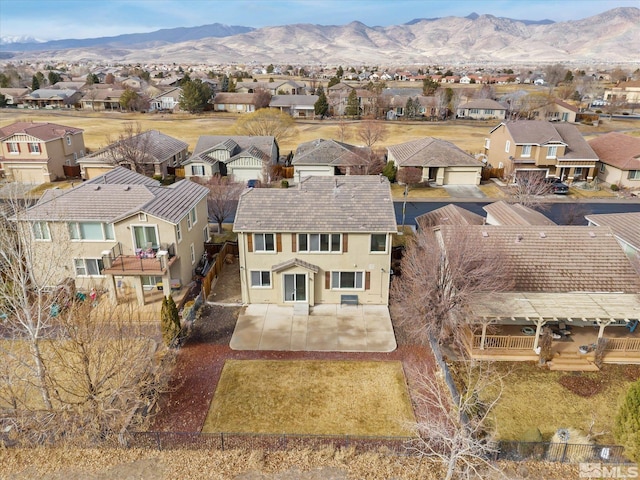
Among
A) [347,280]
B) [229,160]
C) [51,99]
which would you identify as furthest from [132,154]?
[51,99]

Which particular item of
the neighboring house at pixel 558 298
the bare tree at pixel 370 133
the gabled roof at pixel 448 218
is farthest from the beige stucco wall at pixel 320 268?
the bare tree at pixel 370 133

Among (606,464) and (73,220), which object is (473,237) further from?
(73,220)

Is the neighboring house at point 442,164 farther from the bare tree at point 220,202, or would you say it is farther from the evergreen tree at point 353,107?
the evergreen tree at point 353,107

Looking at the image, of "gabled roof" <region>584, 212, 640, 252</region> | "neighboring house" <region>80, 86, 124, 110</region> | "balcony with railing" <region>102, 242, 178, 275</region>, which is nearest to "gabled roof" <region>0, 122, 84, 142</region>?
"balcony with railing" <region>102, 242, 178, 275</region>

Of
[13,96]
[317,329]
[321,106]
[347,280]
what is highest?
[13,96]

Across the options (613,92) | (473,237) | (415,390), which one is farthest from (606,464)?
(613,92)

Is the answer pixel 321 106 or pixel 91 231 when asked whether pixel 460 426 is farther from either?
pixel 321 106

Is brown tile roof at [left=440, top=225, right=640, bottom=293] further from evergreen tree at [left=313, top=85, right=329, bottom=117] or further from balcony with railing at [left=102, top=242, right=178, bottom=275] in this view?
evergreen tree at [left=313, top=85, right=329, bottom=117]
